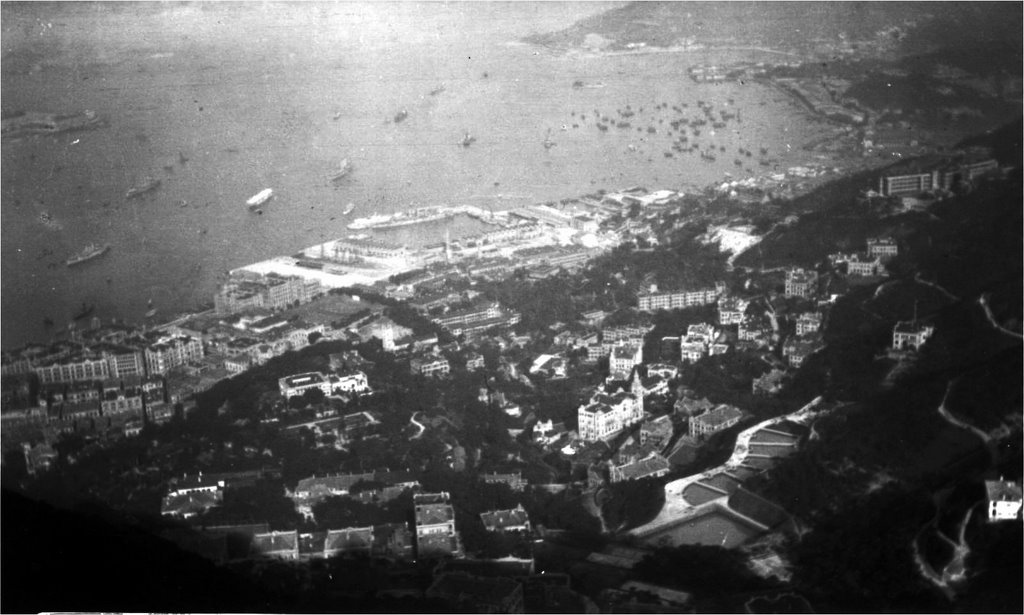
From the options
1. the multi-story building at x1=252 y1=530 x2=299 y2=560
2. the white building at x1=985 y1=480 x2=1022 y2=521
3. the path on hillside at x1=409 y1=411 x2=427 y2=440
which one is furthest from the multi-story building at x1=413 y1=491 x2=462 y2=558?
the white building at x1=985 y1=480 x2=1022 y2=521

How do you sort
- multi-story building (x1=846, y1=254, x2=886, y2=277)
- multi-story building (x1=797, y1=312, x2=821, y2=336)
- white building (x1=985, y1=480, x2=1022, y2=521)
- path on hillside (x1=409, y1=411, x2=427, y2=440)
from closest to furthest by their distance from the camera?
white building (x1=985, y1=480, x2=1022, y2=521), path on hillside (x1=409, y1=411, x2=427, y2=440), multi-story building (x1=797, y1=312, x2=821, y2=336), multi-story building (x1=846, y1=254, x2=886, y2=277)

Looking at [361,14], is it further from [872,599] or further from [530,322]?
[872,599]

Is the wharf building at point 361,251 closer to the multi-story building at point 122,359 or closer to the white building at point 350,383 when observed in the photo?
the white building at point 350,383

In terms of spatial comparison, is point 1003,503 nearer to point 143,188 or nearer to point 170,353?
point 170,353

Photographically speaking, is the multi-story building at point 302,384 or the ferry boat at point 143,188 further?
the ferry boat at point 143,188

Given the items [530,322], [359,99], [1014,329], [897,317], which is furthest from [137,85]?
[1014,329]

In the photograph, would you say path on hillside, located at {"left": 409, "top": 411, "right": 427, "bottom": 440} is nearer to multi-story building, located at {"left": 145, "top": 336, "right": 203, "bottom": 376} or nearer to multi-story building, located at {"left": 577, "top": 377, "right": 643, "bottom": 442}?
multi-story building, located at {"left": 577, "top": 377, "right": 643, "bottom": 442}

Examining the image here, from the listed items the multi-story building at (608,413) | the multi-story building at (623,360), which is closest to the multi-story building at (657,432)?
the multi-story building at (608,413)

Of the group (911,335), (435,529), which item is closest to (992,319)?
(911,335)
